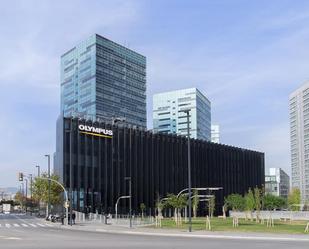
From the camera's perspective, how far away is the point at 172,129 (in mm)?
153875

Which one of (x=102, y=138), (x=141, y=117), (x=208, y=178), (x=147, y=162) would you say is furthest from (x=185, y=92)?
(x=102, y=138)

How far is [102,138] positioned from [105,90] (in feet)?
169

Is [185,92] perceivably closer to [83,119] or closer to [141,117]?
[141,117]

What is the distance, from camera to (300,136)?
154 meters

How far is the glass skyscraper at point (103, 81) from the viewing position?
14512 centimetres

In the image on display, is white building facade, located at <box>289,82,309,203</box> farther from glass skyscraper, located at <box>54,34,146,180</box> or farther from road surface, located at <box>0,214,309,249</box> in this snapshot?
road surface, located at <box>0,214,309,249</box>

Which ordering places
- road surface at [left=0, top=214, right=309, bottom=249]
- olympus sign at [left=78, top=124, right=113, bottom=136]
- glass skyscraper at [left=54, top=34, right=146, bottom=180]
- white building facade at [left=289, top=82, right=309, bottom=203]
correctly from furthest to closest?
white building facade at [left=289, top=82, right=309, bottom=203] < glass skyscraper at [left=54, top=34, right=146, bottom=180] < olympus sign at [left=78, top=124, right=113, bottom=136] < road surface at [left=0, top=214, right=309, bottom=249]

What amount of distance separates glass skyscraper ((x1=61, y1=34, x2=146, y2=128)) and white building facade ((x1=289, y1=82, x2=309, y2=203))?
4282 centimetres

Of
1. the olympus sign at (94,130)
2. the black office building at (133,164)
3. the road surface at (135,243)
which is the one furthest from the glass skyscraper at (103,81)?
the road surface at (135,243)

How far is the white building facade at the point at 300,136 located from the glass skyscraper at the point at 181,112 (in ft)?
87.5

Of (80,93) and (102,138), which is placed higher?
(80,93)

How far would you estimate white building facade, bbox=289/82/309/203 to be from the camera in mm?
147500

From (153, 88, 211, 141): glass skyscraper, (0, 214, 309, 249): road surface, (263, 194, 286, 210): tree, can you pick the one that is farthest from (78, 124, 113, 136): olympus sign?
(0, 214, 309, 249): road surface

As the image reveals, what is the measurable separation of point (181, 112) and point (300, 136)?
33.7m
